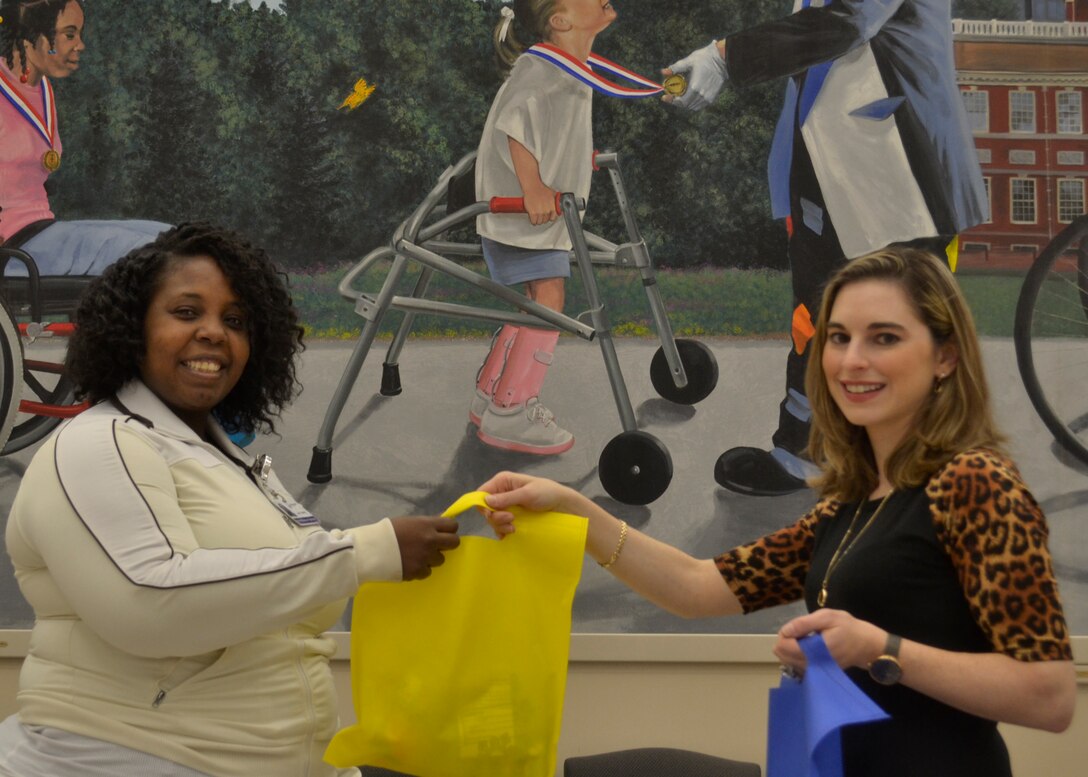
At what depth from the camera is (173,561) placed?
4.78 ft

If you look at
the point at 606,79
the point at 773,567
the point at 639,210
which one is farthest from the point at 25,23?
the point at 773,567

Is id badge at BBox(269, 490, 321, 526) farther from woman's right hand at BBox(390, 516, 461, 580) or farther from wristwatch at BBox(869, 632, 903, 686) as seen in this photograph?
wristwatch at BBox(869, 632, 903, 686)

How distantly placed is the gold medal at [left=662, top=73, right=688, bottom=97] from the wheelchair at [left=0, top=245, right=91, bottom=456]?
72.2 inches

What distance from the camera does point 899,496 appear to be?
152 centimetres

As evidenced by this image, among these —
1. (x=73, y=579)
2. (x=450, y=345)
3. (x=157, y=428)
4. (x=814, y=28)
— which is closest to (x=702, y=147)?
(x=814, y=28)

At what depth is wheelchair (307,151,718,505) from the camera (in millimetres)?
2982

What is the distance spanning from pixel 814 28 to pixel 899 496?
1.88 meters

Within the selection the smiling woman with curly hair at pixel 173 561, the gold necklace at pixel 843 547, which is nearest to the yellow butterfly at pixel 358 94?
the smiling woman with curly hair at pixel 173 561

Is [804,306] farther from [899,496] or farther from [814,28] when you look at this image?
[899,496]

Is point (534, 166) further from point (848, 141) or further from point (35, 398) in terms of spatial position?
point (35, 398)

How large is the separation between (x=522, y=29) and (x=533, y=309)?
0.82 m

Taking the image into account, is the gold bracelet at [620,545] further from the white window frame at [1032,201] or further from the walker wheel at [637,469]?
the white window frame at [1032,201]

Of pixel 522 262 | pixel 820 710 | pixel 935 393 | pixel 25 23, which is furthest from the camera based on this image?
pixel 25 23

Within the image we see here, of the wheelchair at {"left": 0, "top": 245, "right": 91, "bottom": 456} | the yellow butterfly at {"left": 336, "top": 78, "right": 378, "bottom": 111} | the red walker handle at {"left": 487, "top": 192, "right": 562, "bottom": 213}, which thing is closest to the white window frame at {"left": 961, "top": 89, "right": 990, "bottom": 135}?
the red walker handle at {"left": 487, "top": 192, "right": 562, "bottom": 213}
